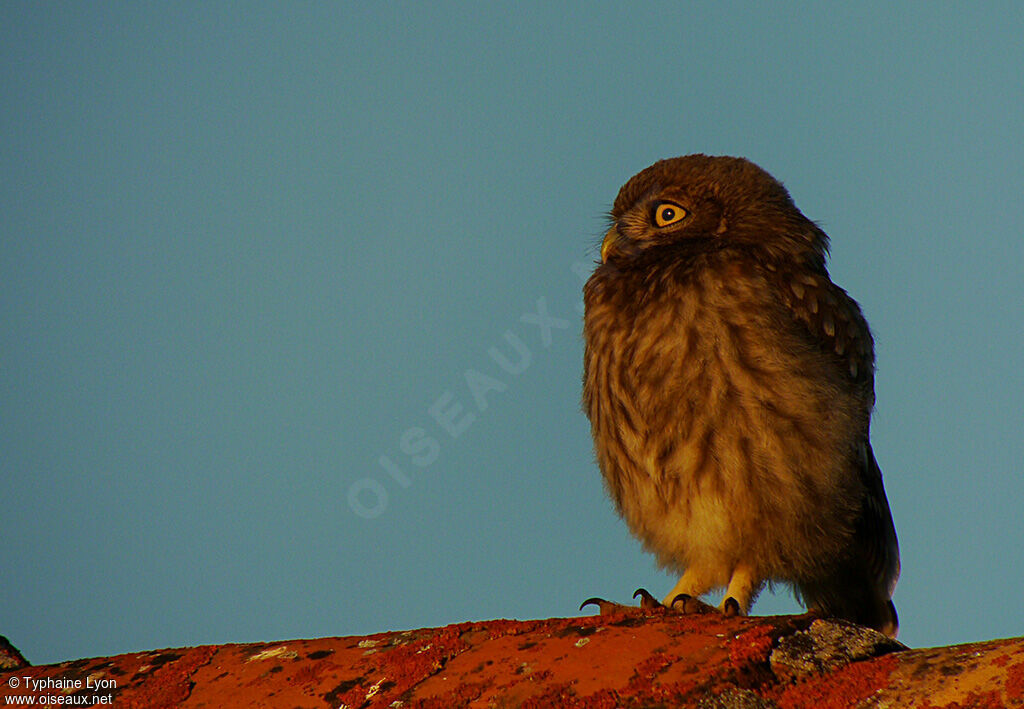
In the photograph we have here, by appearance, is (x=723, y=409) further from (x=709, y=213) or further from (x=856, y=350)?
(x=709, y=213)

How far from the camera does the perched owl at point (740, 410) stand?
361 cm

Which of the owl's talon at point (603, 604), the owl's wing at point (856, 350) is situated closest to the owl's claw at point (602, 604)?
the owl's talon at point (603, 604)

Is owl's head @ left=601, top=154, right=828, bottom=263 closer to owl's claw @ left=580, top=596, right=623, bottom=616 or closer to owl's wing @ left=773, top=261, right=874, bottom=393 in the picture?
owl's wing @ left=773, top=261, right=874, bottom=393

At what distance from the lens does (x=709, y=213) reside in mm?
4363

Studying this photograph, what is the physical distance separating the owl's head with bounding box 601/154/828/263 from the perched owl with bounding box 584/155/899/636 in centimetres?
1

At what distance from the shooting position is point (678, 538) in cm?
379

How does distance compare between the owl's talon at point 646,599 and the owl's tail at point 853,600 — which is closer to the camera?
the owl's talon at point 646,599

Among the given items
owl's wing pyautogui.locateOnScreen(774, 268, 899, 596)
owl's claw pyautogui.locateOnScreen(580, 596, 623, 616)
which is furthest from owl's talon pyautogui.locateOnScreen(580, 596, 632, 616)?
owl's wing pyautogui.locateOnScreen(774, 268, 899, 596)

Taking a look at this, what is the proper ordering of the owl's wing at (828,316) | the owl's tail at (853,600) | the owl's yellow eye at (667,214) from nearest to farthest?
the owl's wing at (828,316) < the owl's tail at (853,600) < the owl's yellow eye at (667,214)

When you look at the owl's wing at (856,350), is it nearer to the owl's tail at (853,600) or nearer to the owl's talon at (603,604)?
the owl's tail at (853,600)

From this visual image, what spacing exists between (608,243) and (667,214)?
28 centimetres

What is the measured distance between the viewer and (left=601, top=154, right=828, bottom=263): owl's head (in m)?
4.26

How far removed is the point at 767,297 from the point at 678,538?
945mm

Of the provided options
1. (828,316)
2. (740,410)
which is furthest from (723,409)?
(828,316)
